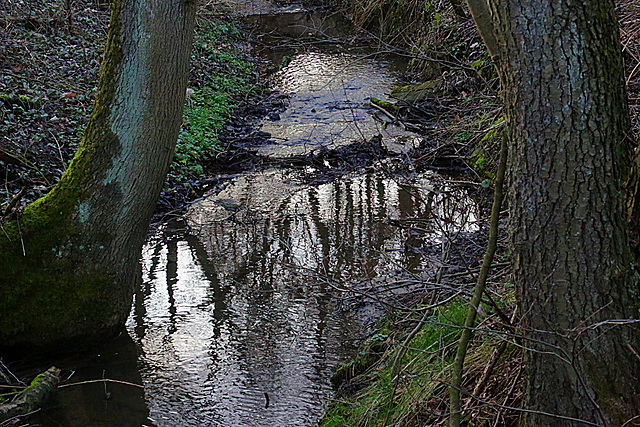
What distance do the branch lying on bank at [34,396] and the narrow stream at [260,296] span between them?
0.42ft

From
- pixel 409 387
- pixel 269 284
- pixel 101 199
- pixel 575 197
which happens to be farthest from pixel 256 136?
pixel 575 197

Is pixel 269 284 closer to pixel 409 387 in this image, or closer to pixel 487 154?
pixel 409 387

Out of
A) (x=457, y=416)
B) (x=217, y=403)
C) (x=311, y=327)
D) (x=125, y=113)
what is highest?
(x=125, y=113)

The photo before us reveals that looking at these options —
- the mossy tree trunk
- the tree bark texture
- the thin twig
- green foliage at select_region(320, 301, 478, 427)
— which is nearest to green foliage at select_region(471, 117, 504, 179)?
green foliage at select_region(320, 301, 478, 427)

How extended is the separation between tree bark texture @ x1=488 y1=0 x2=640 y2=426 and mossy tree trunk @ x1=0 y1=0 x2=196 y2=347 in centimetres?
296

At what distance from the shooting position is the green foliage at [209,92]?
8641 mm

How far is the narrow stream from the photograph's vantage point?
429 cm

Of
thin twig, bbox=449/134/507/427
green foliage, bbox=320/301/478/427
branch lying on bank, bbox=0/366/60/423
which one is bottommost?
branch lying on bank, bbox=0/366/60/423

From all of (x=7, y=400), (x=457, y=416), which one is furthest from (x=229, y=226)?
(x=457, y=416)

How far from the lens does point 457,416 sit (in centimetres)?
239

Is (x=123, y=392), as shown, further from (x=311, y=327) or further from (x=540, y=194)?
(x=540, y=194)

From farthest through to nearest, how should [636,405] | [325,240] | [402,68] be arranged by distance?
[402,68]
[325,240]
[636,405]

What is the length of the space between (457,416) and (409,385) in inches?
38.5

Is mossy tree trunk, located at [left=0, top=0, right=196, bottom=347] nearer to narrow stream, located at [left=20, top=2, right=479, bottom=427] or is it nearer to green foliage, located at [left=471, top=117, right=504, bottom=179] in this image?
narrow stream, located at [left=20, top=2, right=479, bottom=427]
